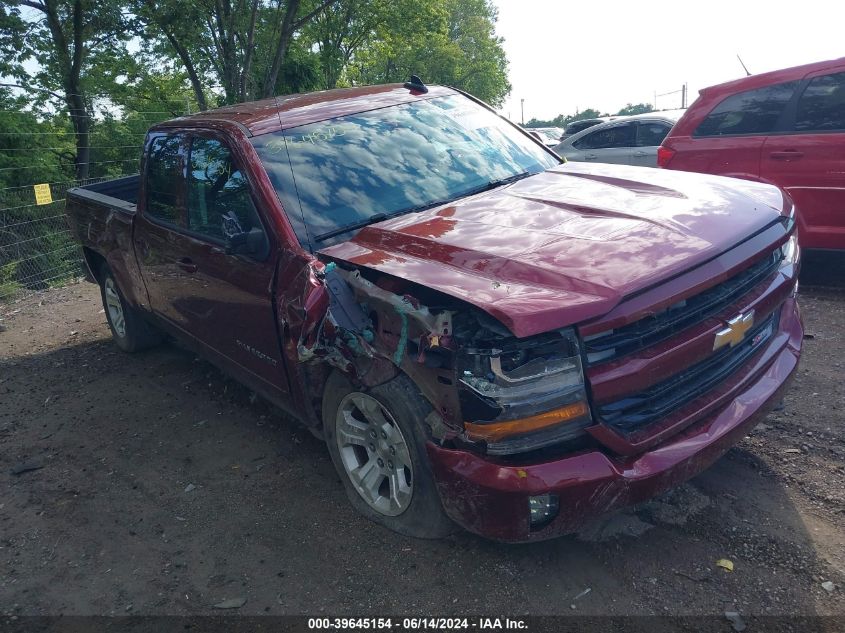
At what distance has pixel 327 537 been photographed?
322 cm

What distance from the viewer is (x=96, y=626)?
2822mm

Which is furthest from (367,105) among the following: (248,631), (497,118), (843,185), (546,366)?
(843,185)

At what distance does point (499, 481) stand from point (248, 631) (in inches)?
46.0

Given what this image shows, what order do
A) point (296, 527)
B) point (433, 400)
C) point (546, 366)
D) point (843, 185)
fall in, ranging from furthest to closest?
1. point (843, 185)
2. point (296, 527)
3. point (433, 400)
4. point (546, 366)

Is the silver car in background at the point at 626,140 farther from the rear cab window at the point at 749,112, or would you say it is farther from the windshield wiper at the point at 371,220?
the windshield wiper at the point at 371,220

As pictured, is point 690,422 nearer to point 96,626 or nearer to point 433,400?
point 433,400

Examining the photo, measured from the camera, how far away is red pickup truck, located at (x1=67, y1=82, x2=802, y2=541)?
2434mm

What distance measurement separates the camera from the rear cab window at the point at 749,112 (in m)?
5.92

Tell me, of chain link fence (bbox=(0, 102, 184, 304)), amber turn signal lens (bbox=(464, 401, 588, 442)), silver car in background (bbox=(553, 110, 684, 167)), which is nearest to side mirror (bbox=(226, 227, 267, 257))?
amber turn signal lens (bbox=(464, 401, 588, 442))

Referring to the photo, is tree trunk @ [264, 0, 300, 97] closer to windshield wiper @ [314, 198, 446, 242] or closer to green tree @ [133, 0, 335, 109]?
green tree @ [133, 0, 335, 109]

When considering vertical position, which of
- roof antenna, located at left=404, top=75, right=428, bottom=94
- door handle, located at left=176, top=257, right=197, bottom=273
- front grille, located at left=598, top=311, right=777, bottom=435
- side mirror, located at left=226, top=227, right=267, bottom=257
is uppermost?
roof antenna, located at left=404, top=75, right=428, bottom=94

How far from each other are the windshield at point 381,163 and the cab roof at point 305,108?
0.25 feet

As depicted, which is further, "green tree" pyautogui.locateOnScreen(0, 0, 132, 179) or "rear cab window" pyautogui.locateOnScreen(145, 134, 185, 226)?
"green tree" pyautogui.locateOnScreen(0, 0, 132, 179)

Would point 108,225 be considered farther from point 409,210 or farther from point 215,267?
point 409,210
